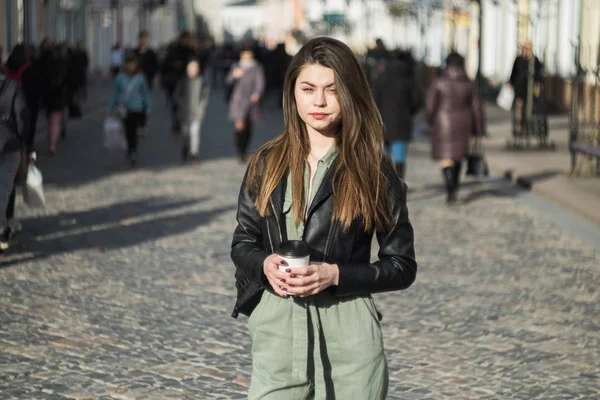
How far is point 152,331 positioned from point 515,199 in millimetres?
8004

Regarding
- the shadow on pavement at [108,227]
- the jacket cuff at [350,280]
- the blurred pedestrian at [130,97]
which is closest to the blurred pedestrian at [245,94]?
the blurred pedestrian at [130,97]

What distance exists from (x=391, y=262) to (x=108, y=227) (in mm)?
8594

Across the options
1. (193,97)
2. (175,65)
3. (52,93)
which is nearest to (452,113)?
(193,97)

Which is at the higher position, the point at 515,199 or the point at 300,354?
the point at 300,354

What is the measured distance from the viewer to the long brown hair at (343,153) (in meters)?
3.28

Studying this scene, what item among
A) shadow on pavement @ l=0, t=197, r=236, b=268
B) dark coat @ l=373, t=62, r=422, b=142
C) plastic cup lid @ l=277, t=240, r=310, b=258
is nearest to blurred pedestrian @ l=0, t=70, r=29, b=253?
shadow on pavement @ l=0, t=197, r=236, b=268

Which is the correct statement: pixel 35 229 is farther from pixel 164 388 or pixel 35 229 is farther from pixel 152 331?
pixel 164 388

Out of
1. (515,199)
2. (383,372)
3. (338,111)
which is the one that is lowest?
(515,199)

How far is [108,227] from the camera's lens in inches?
A: 460

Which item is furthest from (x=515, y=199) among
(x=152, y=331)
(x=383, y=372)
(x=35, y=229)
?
(x=383, y=372)

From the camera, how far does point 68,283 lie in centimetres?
873

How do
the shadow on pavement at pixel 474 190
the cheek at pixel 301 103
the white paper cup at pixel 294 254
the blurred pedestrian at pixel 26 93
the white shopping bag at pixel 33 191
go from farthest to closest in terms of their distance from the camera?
the shadow on pavement at pixel 474 190 < the blurred pedestrian at pixel 26 93 < the white shopping bag at pixel 33 191 < the cheek at pixel 301 103 < the white paper cup at pixel 294 254

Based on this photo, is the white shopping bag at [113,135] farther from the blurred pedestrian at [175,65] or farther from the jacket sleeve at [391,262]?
the jacket sleeve at [391,262]

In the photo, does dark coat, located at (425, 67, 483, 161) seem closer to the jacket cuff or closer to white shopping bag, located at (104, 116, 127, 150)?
white shopping bag, located at (104, 116, 127, 150)
